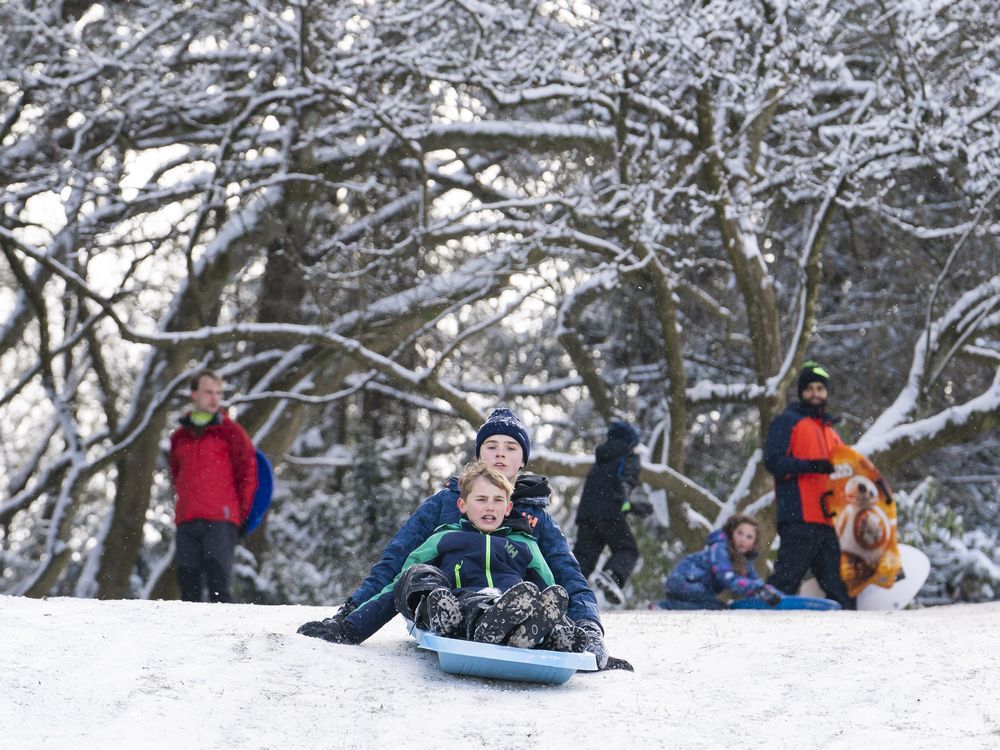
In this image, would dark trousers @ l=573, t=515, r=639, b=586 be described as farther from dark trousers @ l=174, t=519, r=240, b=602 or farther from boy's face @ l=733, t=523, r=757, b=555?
dark trousers @ l=174, t=519, r=240, b=602

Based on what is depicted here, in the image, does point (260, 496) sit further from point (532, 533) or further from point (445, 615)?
point (445, 615)

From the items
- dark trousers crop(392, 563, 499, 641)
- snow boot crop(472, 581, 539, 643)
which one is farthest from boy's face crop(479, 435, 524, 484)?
snow boot crop(472, 581, 539, 643)

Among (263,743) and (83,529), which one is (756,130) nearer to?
(263,743)

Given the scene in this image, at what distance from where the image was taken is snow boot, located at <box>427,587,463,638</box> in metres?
4.64

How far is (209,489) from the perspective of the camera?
25.7 feet

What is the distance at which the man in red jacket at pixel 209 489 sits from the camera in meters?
7.81

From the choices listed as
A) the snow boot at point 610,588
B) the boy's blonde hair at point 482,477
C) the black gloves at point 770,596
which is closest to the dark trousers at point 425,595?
the boy's blonde hair at point 482,477

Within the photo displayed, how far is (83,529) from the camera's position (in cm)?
2358

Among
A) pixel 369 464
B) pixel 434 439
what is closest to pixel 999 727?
pixel 369 464

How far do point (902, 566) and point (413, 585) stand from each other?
207 inches

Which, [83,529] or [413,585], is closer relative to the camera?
[413,585]

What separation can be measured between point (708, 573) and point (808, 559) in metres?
0.73

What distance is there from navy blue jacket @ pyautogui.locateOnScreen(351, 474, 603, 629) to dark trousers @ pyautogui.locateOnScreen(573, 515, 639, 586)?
3.44 meters

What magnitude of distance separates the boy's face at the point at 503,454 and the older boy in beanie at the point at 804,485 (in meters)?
3.21
